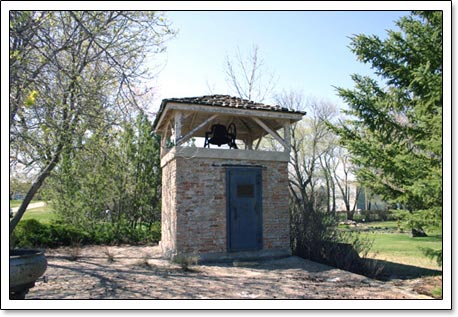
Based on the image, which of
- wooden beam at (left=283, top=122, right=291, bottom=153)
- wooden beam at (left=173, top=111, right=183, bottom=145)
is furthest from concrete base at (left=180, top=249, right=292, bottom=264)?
wooden beam at (left=173, top=111, right=183, bottom=145)

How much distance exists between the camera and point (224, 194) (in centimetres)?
956

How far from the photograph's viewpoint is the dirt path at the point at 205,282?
5.87 metres

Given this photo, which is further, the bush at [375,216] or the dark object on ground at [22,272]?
the bush at [375,216]

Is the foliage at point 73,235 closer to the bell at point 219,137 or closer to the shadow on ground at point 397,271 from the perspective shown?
the bell at point 219,137

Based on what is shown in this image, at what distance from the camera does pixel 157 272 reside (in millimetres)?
7805

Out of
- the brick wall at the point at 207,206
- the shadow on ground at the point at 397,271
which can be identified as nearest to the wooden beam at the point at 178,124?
the brick wall at the point at 207,206

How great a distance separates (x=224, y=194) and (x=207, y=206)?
578 millimetres

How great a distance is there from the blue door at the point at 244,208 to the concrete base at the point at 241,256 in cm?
14

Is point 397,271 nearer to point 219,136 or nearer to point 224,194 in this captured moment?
point 224,194

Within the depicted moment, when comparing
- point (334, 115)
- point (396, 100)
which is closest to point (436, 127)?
point (396, 100)

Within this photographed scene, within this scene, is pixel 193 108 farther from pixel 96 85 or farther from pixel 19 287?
pixel 19 287

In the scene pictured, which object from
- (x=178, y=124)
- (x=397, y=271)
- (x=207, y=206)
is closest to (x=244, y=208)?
(x=207, y=206)

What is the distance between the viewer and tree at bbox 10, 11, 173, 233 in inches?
240

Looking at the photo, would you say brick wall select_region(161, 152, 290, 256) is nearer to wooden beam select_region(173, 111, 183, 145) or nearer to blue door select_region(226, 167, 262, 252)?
blue door select_region(226, 167, 262, 252)
